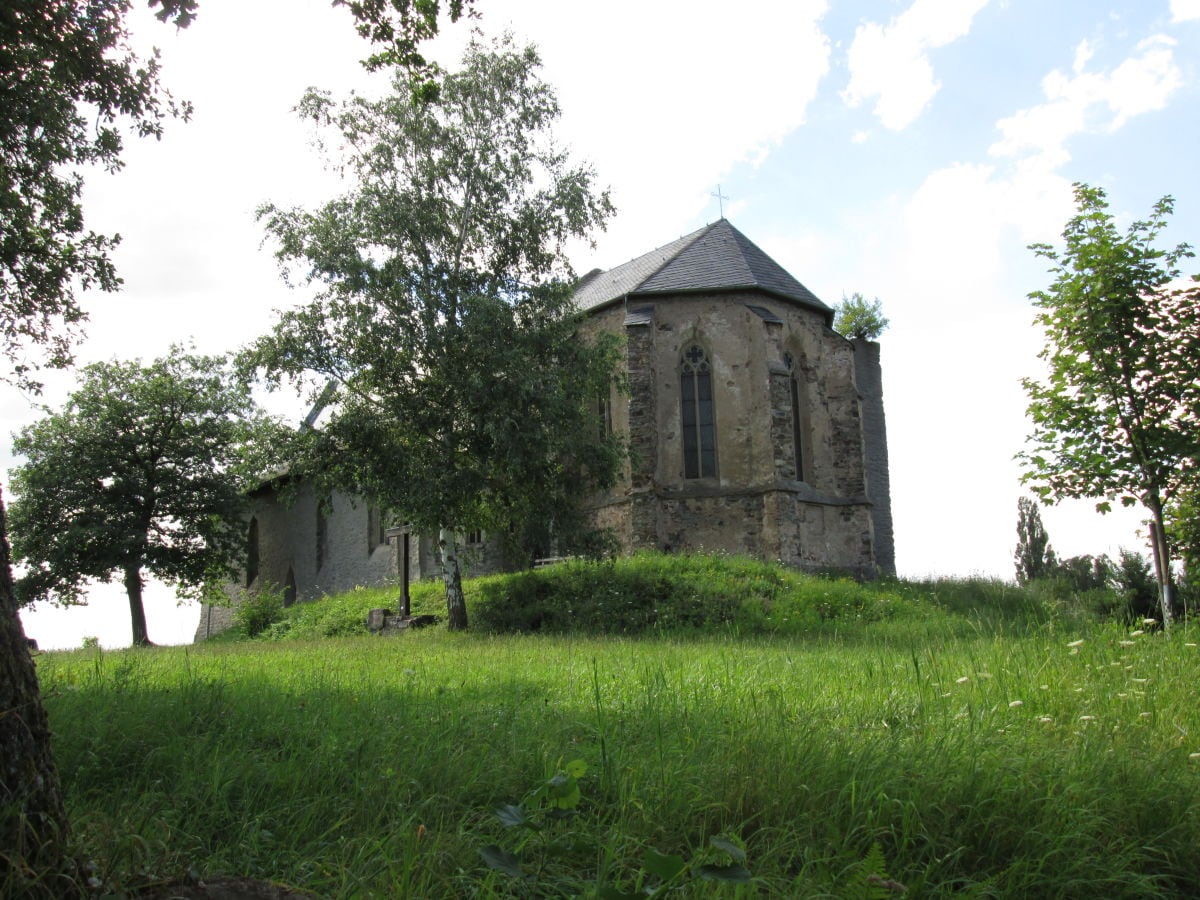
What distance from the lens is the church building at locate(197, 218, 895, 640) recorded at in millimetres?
23422

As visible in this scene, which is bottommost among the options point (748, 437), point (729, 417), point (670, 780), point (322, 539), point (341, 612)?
point (341, 612)

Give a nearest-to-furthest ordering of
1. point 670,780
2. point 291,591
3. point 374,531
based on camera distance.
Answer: point 670,780 < point 374,531 < point 291,591

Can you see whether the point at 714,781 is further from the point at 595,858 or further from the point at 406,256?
the point at 406,256

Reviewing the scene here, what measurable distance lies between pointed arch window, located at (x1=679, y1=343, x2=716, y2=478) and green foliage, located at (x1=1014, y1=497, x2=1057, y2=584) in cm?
1877

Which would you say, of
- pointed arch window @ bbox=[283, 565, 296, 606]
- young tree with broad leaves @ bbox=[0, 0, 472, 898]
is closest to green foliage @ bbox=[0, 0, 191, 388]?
young tree with broad leaves @ bbox=[0, 0, 472, 898]

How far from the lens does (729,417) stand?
80.6 ft

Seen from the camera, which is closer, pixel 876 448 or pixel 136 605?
pixel 136 605

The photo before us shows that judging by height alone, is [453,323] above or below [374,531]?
above

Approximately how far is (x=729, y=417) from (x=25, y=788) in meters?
22.4

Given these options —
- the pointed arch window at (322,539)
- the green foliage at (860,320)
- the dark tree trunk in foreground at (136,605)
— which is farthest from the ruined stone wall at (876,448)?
the dark tree trunk in foreground at (136,605)

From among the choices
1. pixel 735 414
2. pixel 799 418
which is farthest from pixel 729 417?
pixel 799 418

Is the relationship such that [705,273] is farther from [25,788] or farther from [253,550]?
[25,788]

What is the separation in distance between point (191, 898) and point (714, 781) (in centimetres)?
214

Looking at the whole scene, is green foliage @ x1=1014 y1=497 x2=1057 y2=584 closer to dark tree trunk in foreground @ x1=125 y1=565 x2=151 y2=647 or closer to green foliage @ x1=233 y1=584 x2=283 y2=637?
green foliage @ x1=233 y1=584 x2=283 y2=637
